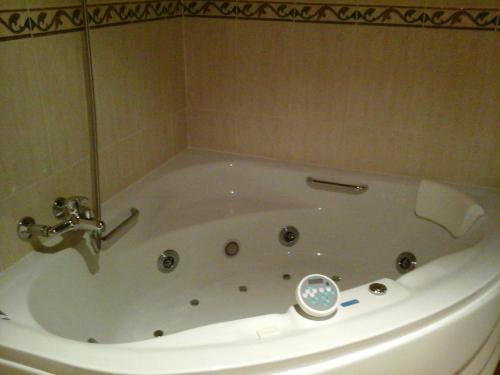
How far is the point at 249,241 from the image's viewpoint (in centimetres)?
182

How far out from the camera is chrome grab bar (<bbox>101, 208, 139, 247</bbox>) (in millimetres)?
1410

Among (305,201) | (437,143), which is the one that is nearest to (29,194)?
(305,201)

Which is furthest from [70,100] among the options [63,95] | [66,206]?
[66,206]

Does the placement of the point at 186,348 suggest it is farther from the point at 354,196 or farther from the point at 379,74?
the point at 379,74

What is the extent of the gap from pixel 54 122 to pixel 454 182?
4.53 feet

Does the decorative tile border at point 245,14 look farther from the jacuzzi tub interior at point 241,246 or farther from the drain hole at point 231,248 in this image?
the drain hole at point 231,248

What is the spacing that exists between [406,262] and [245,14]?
111cm

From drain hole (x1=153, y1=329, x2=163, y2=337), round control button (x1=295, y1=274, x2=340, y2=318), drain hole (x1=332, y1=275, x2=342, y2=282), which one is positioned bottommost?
drain hole (x1=153, y1=329, x2=163, y2=337)

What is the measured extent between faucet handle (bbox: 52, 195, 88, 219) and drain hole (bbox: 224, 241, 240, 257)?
670 mm

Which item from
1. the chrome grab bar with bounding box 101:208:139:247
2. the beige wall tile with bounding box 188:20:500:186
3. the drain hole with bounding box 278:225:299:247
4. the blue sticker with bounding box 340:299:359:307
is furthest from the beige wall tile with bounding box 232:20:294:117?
the blue sticker with bounding box 340:299:359:307

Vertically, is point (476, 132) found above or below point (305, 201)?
above

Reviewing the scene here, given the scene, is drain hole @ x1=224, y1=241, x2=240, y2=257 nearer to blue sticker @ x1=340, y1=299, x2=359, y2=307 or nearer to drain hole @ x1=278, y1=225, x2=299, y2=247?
drain hole @ x1=278, y1=225, x2=299, y2=247

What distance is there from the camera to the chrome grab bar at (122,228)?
141 centimetres

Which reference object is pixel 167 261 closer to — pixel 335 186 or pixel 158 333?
pixel 158 333
